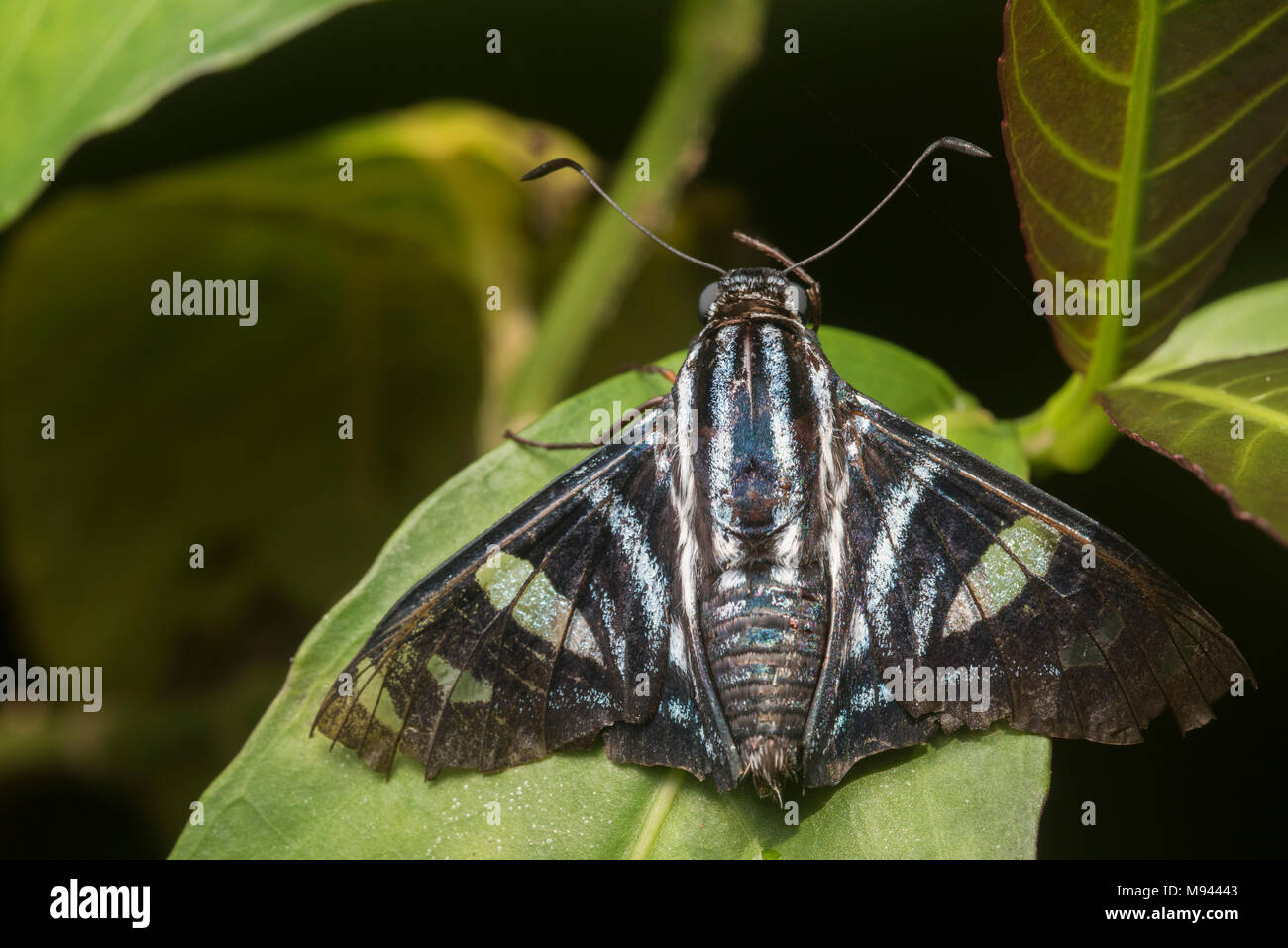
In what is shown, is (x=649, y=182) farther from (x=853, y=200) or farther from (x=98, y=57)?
(x=98, y=57)

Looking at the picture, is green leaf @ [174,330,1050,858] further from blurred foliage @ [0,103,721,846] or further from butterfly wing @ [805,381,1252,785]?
blurred foliage @ [0,103,721,846]

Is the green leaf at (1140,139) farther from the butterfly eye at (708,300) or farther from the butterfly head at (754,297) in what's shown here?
the butterfly eye at (708,300)

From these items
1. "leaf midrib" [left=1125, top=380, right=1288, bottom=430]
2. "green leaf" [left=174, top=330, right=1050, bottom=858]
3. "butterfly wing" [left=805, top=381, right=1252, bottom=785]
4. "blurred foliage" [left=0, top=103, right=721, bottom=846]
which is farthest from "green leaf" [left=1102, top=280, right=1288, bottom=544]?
"blurred foliage" [left=0, top=103, right=721, bottom=846]

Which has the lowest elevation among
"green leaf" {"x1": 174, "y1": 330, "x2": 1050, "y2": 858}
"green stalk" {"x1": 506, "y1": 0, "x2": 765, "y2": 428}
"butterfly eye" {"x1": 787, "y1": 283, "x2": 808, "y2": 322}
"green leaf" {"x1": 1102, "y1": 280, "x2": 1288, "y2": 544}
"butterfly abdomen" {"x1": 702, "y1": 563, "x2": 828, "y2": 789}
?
"green leaf" {"x1": 174, "y1": 330, "x2": 1050, "y2": 858}

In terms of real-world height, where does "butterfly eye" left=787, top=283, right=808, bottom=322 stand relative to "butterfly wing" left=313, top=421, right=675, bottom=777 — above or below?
above

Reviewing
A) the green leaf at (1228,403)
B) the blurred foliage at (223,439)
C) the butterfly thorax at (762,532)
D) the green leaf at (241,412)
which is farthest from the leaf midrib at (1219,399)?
the green leaf at (241,412)
